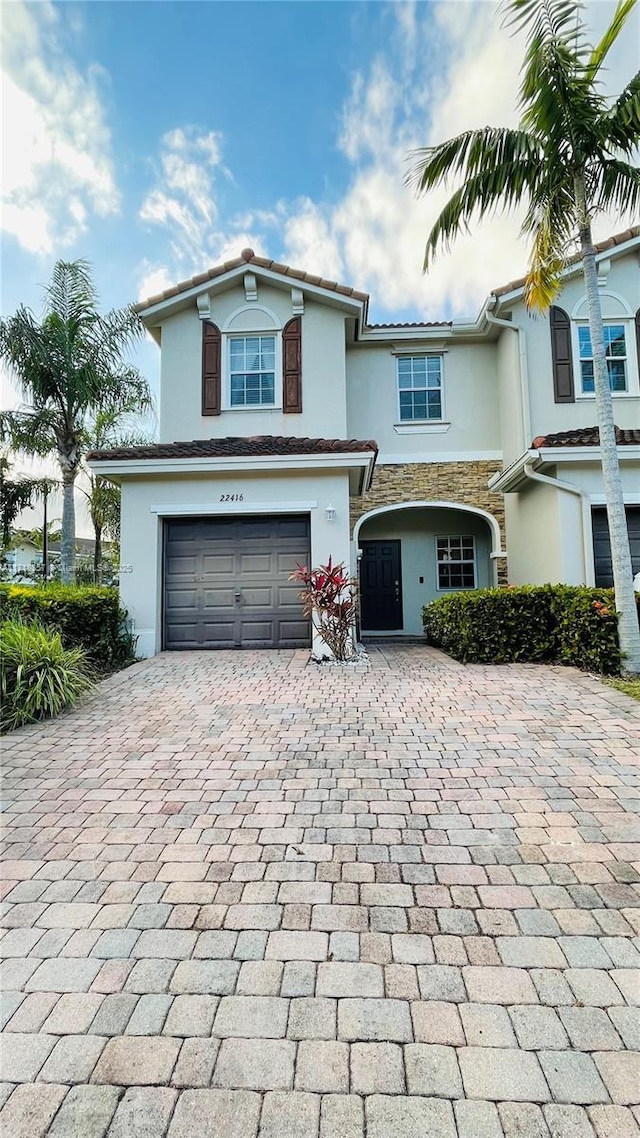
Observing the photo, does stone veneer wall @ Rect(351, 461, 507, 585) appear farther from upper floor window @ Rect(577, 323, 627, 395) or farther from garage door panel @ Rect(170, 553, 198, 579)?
garage door panel @ Rect(170, 553, 198, 579)

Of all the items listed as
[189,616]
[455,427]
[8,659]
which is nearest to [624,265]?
[455,427]

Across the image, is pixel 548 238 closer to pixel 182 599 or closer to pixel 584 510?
pixel 584 510

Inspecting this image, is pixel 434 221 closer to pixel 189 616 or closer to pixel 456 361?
pixel 456 361

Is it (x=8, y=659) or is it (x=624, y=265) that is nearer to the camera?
(x=8, y=659)

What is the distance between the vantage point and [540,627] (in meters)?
8.27

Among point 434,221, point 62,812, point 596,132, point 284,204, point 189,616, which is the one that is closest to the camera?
point 62,812

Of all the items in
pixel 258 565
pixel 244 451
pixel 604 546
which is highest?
pixel 244 451

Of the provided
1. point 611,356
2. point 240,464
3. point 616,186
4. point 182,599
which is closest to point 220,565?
point 182,599

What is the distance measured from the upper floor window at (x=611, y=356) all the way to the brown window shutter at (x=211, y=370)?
8.49 metres

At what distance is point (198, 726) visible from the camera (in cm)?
559

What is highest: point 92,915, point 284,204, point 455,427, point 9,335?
point 284,204

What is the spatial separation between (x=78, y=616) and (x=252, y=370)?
696 cm

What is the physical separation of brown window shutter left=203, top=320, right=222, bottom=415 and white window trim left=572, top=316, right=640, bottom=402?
833cm

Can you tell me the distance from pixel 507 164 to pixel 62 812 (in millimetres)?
9670
